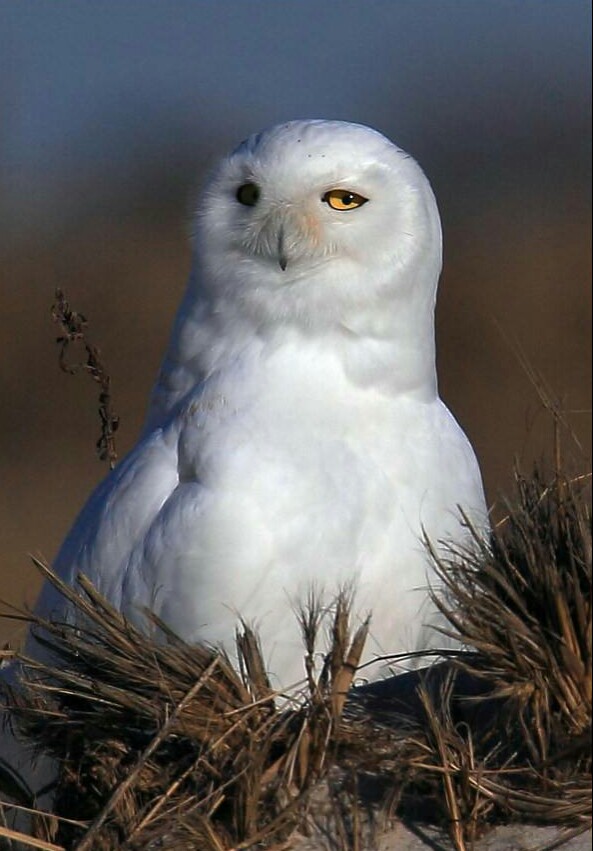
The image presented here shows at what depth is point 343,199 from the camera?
4.08m

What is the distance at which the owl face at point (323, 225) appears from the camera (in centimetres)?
404

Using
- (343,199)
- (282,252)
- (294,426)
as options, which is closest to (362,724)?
(294,426)

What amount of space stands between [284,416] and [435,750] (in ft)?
4.22

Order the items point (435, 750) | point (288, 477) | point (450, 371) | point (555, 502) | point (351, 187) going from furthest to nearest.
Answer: point (450, 371) < point (351, 187) < point (288, 477) < point (555, 502) < point (435, 750)

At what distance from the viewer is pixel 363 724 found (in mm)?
2869

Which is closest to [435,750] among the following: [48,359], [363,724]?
[363,724]

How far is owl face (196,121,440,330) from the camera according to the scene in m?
4.04

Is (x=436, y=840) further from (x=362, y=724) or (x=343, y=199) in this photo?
(x=343, y=199)

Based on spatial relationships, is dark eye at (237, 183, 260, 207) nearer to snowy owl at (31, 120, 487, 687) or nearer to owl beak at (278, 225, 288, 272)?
snowy owl at (31, 120, 487, 687)

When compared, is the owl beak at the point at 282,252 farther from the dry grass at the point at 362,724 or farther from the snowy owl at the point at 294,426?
the dry grass at the point at 362,724

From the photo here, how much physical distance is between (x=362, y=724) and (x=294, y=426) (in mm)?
1146

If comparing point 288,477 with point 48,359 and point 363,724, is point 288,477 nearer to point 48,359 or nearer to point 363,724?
point 363,724

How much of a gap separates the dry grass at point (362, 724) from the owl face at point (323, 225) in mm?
1139

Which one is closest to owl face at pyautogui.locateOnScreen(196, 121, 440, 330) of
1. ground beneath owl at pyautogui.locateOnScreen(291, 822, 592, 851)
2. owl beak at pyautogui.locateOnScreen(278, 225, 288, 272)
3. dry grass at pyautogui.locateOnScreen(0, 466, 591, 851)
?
owl beak at pyautogui.locateOnScreen(278, 225, 288, 272)
